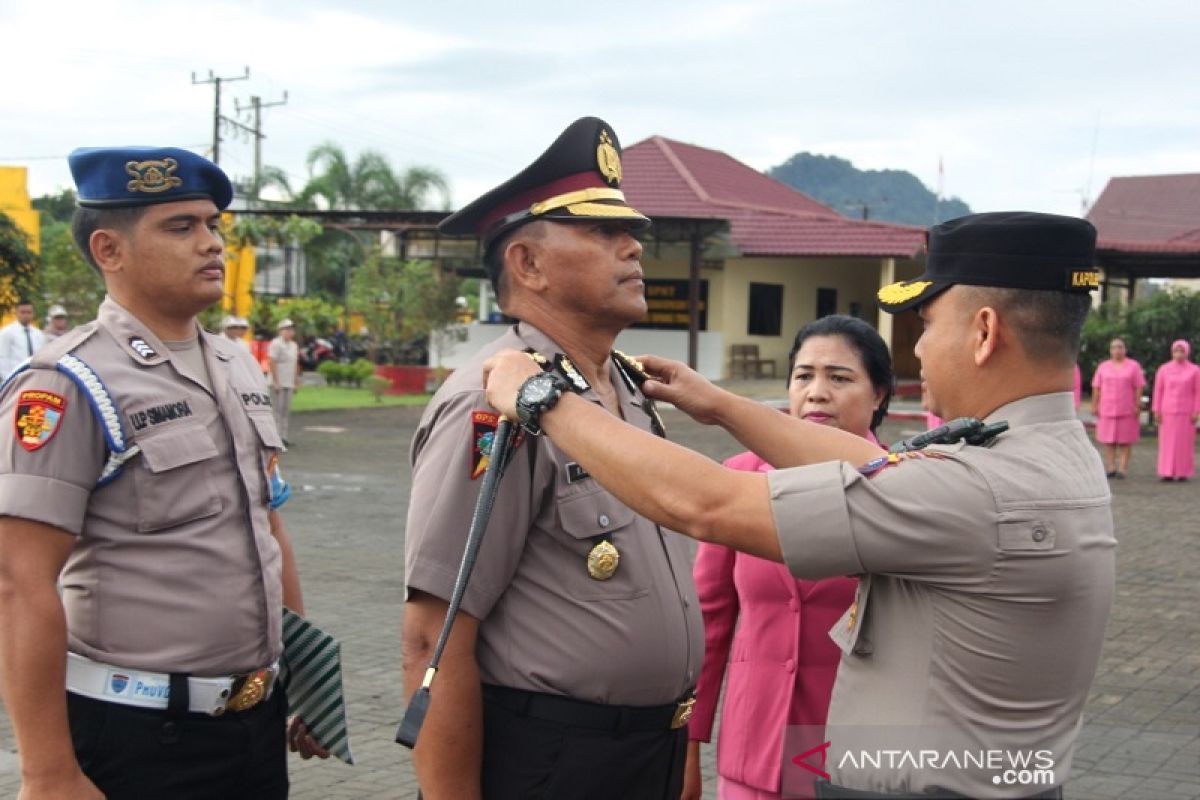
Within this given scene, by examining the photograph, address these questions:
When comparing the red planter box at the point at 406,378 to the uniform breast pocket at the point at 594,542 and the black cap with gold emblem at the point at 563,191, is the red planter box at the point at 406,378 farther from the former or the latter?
the uniform breast pocket at the point at 594,542

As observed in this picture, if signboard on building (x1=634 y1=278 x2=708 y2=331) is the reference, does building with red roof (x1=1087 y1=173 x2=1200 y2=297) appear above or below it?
above

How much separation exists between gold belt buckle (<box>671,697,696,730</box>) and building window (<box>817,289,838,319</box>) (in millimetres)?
31086

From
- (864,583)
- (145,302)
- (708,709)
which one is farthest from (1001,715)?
(145,302)

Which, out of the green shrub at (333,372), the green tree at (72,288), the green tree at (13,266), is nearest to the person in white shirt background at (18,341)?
the green tree at (13,266)

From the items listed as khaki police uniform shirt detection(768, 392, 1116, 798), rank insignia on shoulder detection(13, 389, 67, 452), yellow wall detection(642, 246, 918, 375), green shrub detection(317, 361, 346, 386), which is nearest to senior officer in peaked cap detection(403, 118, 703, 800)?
khaki police uniform shirt detection(768, 392, 1116, 798)

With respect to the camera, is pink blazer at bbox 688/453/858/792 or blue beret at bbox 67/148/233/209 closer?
blue beret at bbox 67/148/233/209

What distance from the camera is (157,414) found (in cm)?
278

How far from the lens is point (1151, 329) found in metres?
25.8

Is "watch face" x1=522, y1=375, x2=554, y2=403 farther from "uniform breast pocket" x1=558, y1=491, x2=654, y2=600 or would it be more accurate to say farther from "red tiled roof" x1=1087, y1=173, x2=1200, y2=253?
"red tiled roof" x1=1087, y1=173, x2=1200, y2=253

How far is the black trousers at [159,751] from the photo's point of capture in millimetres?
2689

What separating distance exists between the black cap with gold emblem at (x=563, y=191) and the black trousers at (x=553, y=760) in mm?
1043

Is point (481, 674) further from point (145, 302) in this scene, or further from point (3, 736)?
point (3, 736)

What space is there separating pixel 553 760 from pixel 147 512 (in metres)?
Result: 1.01

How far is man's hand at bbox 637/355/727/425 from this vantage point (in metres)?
3.00
